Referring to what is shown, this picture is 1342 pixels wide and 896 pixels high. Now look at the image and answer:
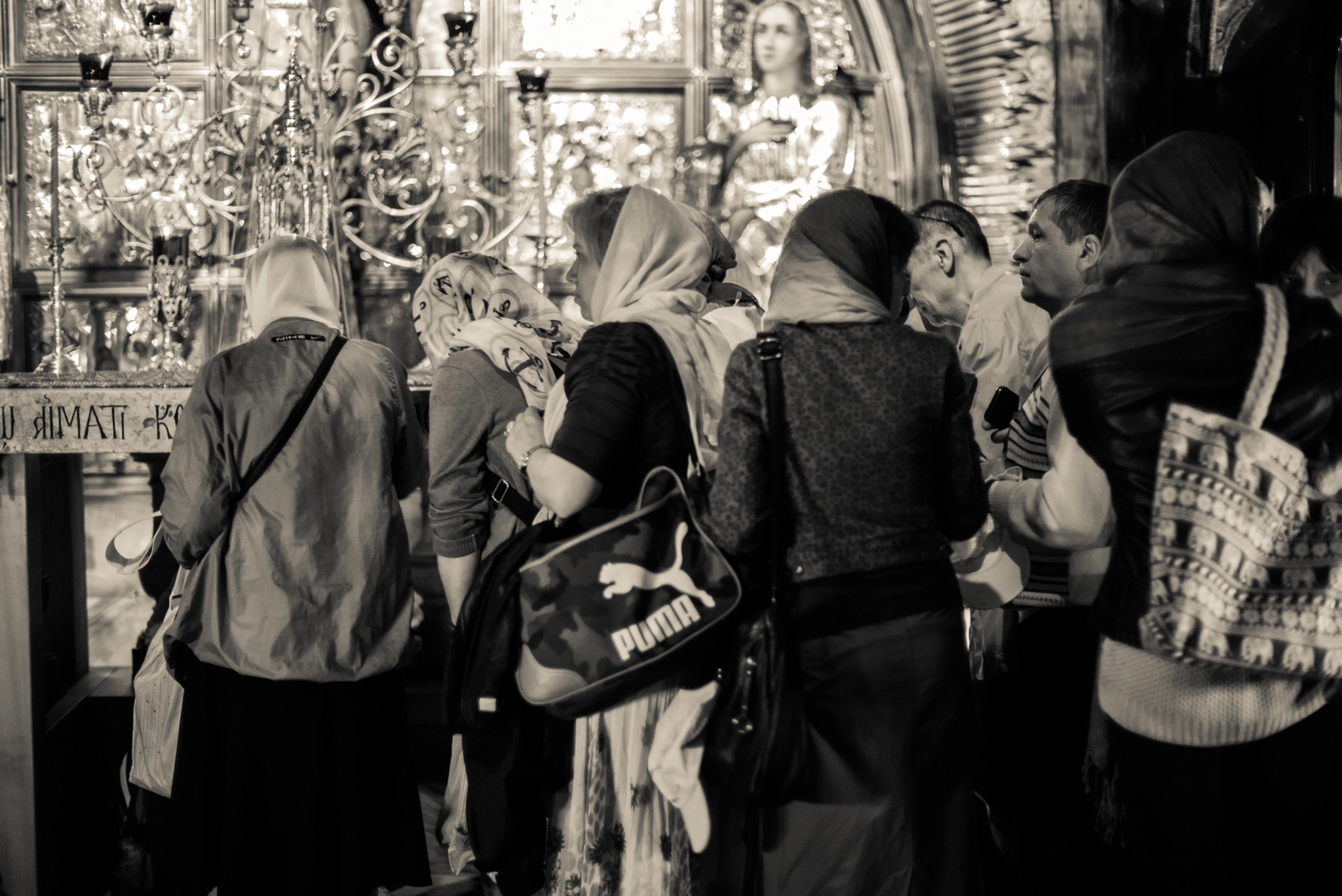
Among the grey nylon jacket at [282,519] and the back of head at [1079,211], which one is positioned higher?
the back of head at [1079,211]

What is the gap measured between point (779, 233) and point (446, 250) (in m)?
1.22

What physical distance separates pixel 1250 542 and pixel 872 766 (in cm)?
62

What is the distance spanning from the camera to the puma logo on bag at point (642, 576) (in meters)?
1.92

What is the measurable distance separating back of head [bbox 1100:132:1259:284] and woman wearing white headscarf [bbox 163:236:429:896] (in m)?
1.45

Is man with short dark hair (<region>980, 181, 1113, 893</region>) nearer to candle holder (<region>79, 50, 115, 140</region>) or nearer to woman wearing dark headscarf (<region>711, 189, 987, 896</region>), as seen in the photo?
woman wearing dark headscarf (<region>711, 189, 987, 896</region>)

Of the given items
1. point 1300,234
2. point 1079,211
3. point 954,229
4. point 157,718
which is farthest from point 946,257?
point 157,718

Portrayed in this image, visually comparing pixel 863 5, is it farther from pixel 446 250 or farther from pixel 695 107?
pixel 446 250

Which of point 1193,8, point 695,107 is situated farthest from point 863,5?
point 1193,8

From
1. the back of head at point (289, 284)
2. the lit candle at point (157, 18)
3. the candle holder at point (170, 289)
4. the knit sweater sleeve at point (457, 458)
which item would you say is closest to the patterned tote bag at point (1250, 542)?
the knit sweater sleeve at point (457, 458)

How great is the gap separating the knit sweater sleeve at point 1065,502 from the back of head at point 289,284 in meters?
1.43

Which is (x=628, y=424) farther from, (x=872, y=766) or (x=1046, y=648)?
(x=1046, y=648)

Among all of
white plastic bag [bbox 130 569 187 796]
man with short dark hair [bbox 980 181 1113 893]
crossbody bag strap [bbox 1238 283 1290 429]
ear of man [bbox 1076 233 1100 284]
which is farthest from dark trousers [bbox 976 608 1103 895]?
white plastic bag [bbox 130 569 187 796]

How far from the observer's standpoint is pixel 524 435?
2.06m

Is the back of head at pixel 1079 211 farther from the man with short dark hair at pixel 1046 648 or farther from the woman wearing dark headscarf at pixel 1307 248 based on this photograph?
the woman wearing dark headscarf at pixel 1307 248
